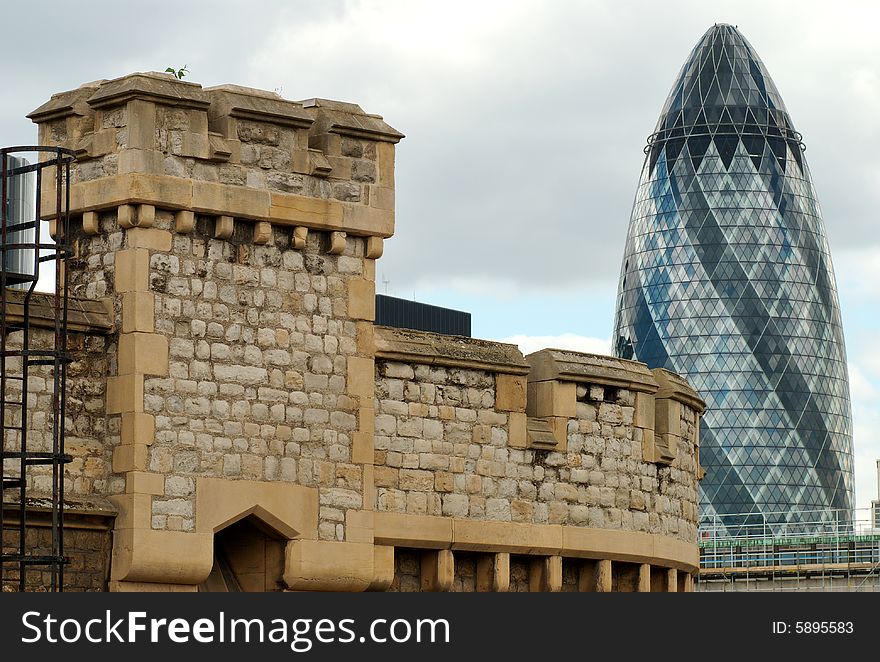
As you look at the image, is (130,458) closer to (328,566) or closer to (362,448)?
(328,566)

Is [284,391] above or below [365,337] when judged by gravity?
below

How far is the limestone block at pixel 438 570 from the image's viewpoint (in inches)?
851

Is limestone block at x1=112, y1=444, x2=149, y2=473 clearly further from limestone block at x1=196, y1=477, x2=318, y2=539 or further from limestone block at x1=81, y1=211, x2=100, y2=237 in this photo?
limestone block at x1=81, y1=211, x2=100, y2=237

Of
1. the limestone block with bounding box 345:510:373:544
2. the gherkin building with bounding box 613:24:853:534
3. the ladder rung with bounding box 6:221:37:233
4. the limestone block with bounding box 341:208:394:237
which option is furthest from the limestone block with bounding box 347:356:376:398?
the gherkin building with bounding box 613:24:853:534

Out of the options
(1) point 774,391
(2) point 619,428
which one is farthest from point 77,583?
(1) point 774,391

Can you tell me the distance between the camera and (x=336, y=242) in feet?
68.2

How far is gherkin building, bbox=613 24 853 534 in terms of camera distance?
6275 inches

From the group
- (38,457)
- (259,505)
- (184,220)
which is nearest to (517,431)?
(259,505)

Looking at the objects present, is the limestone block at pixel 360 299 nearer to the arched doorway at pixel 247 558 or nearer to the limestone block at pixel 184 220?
the limestone block at pixel 184 220

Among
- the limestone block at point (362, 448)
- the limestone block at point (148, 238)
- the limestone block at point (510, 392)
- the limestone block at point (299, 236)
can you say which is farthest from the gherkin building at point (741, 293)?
the limestone block at point (148, 238)

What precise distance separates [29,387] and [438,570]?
193 inches

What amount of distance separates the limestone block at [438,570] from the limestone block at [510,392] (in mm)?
1694

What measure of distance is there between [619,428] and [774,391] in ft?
461

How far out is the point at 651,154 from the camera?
163 meters
